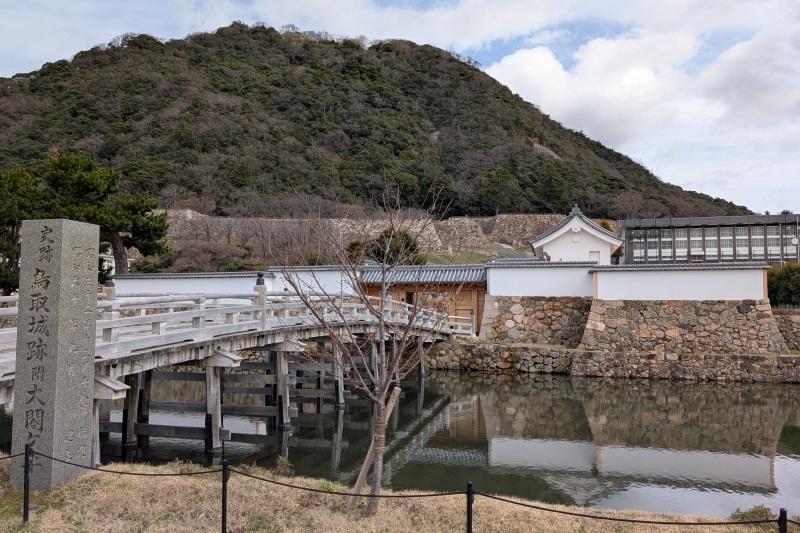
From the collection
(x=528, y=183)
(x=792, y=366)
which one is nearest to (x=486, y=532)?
(x=792, y=366)

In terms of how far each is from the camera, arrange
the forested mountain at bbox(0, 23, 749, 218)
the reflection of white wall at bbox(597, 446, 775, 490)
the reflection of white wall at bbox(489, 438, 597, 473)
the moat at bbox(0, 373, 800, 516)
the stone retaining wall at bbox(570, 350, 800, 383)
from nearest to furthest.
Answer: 1. the moat at bbox(0, 373, 800, 516)
2. the reflection of white wall at bbox(597, 446, 775, 490)
3. the reflection of white wall at bbox(489, 438, 597, 473)
4. the stone retaining wall at bbox(570, 350, 800, 383)
5. the forested mountain at bbox(0, 23, 749, 218)

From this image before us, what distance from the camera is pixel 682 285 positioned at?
768 inches

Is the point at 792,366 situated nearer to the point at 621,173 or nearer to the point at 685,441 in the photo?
the point at 685,441

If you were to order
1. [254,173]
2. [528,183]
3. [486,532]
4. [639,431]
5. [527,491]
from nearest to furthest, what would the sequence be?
[486,532] < [527,491] < [639,431] < [254,173] < [528,183]

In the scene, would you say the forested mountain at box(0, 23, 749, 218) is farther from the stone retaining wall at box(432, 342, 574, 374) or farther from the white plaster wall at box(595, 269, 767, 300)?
the white plaster wall at box(595, 269, 767, 300)

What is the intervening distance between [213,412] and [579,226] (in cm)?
1957

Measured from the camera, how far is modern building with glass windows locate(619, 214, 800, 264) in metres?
29.4

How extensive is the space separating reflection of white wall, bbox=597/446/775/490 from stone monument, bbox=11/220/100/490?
26.1 feet

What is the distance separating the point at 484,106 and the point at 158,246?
1905 inches

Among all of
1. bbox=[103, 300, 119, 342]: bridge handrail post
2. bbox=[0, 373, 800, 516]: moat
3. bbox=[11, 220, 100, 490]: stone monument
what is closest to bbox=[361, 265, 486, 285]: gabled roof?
bbox=[0, 373, 800, 516]: moat

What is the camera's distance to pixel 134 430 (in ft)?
34.0

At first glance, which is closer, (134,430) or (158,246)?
(134,430)

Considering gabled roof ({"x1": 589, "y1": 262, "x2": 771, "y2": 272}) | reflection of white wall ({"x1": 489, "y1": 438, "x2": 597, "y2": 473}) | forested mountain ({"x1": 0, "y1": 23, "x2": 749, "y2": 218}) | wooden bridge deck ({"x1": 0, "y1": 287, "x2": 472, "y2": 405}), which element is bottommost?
reflection of white wall ({"x1": 489, "y1": 438, "x2": 597, "y2": 473})

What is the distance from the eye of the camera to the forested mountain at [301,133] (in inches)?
1603
